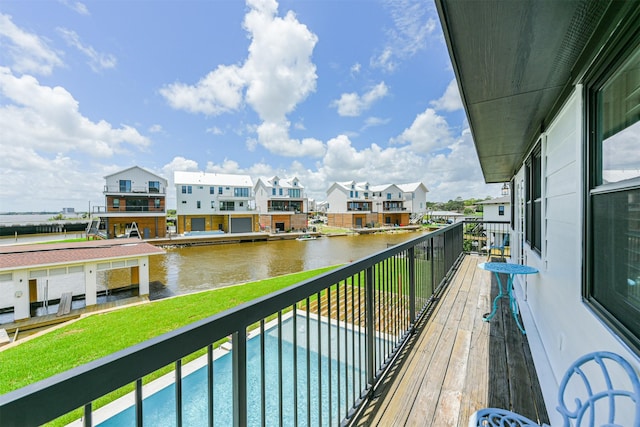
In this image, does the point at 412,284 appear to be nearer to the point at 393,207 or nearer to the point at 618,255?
the point at 618,255

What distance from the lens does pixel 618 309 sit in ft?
3.82

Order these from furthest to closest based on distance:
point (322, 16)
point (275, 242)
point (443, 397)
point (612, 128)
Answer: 1. point (275, 242)
2. point (322, 16)
3. point (443, 397)
4. point (612, 128)

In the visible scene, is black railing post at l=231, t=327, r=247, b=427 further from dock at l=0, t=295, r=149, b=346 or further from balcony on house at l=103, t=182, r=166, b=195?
balcony on house at l=103, t=182, r=166, b=195

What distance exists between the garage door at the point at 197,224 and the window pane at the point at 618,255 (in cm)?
2835

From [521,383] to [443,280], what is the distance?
2486mm

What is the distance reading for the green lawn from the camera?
424 cm

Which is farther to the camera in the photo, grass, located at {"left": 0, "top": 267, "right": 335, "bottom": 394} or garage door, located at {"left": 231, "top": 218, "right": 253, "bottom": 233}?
garage door, located at {"left": 231, "top": 218, "right": 253, "bottom": 233}

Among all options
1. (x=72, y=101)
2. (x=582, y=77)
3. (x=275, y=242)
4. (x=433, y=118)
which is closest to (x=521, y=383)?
(x=582, y=77)

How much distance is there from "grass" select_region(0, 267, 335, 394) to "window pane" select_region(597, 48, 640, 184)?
6581 mm

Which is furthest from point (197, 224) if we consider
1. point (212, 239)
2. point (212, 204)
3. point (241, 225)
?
point (212, 239)

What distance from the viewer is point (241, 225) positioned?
26.9m

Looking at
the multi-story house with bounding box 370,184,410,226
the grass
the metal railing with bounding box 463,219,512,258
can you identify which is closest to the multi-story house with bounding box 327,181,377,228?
the multi-story house with bounding box 370,184,410,226

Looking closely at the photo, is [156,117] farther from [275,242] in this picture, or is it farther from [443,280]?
[443,280]

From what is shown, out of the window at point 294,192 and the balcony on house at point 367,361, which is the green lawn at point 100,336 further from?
the window at point 294,192
